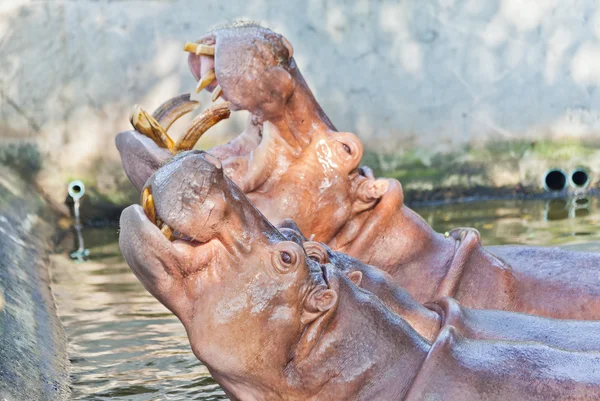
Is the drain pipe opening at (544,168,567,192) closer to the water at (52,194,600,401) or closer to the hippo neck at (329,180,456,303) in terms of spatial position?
the water at (52,194,600,401)

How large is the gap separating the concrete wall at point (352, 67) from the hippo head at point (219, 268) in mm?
7073

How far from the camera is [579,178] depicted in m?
9.91

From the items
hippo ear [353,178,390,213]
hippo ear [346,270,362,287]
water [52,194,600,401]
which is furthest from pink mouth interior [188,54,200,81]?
hippo ear [346,270,362,287]

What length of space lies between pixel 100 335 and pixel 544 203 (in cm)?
538

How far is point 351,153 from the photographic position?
3.68 meters

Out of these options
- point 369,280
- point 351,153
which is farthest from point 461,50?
point 369,280

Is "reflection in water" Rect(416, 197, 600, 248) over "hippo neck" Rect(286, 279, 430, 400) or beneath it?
beneath

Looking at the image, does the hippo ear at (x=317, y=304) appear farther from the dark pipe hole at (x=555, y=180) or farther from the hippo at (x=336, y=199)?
the dark pipe hole at (x=555, y=180)

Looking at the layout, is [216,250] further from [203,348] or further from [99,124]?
[99,124]

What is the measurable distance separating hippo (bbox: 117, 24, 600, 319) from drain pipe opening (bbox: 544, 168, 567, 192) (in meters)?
6.29

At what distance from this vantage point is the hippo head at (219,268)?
2.09 meters

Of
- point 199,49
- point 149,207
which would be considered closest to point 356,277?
point 149,207

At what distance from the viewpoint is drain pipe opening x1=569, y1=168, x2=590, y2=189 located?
9.84m

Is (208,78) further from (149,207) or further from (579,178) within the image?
(579,178)
